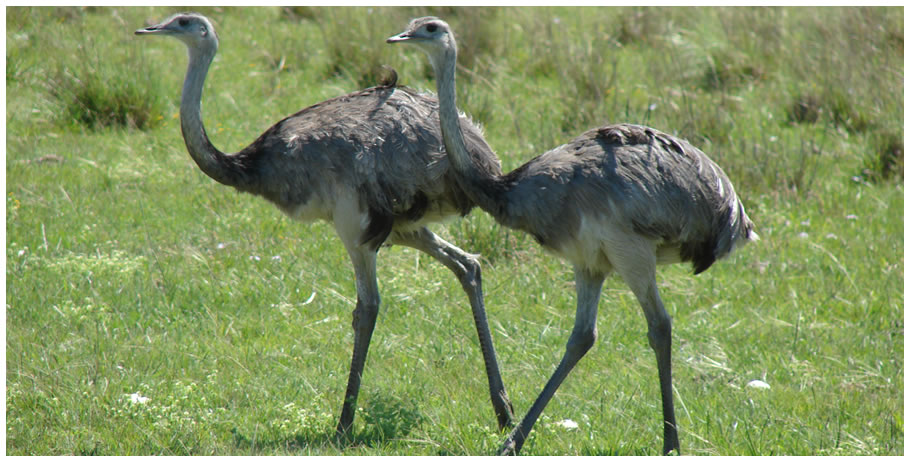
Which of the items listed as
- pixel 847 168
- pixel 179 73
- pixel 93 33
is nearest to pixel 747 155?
pixel 847 168

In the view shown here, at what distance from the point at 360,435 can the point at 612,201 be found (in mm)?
1418

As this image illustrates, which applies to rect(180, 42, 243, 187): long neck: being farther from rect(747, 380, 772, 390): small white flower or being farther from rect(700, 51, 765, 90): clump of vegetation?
rect(700, 51, 765, 90): clump of vegetation

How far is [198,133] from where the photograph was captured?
169 inches

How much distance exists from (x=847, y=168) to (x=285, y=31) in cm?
523

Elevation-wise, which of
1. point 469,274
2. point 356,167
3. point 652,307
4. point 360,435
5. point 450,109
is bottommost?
point 360,435

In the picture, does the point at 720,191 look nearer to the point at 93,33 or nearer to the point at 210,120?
the point at 210,120

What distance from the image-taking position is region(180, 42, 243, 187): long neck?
4.29 m

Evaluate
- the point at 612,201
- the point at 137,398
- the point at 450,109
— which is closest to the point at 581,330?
the point at 612,201

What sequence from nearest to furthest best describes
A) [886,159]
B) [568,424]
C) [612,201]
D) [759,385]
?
[612,201], [568,424], [759,385], [886,159]

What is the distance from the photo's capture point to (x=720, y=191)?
3.85m

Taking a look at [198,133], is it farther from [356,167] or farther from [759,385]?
[759,385]

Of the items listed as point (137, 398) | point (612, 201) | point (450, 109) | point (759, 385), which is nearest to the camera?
point (612, 201)

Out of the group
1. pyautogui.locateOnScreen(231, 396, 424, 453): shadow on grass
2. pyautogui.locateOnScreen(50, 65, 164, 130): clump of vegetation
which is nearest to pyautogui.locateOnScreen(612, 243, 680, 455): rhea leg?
pyautogui.locateOnScreen(231, 396, 424, 453): shadow on grass

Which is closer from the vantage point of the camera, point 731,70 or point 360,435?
point 360,435
